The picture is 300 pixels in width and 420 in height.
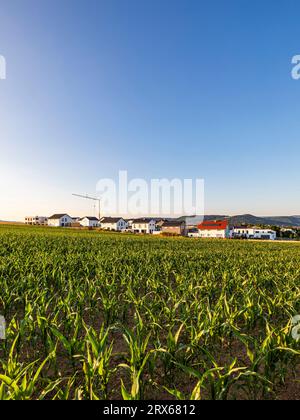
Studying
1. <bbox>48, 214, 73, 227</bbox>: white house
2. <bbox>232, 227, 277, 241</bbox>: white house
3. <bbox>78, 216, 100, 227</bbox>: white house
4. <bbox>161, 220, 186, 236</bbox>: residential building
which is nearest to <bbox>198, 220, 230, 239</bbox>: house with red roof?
<bbox>232, 227, 277, 241</bbox>: white house

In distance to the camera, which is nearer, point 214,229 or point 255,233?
point 214,229

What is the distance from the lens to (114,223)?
5782 inches

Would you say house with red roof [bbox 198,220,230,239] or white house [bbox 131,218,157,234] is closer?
house with red roof [bbox 198,220,230,239]

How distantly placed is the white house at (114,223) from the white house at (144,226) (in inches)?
340

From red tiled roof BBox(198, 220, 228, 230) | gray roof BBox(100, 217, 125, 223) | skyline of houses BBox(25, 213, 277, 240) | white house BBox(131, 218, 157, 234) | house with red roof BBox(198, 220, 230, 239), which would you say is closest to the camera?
house with red roof BBox(198, 220, 230, 239)

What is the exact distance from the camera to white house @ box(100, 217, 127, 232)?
147 meters

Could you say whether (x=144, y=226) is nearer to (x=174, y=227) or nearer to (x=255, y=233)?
(x=174, y=227)

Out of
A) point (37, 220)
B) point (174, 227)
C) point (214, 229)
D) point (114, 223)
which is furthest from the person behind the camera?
point (37, 220)

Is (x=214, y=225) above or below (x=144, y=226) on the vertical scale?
above

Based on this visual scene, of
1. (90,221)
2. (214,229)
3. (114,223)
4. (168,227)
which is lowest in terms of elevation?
(214,229)

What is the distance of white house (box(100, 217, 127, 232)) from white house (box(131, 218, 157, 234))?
340 inches

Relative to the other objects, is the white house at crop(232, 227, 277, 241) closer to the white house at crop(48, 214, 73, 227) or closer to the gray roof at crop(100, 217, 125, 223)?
the gray roof at crop(100, 217, 125, 223)

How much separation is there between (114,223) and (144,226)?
18.7 meters

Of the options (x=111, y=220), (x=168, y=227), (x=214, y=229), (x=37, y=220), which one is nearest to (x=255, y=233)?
(x=214, y=229)
